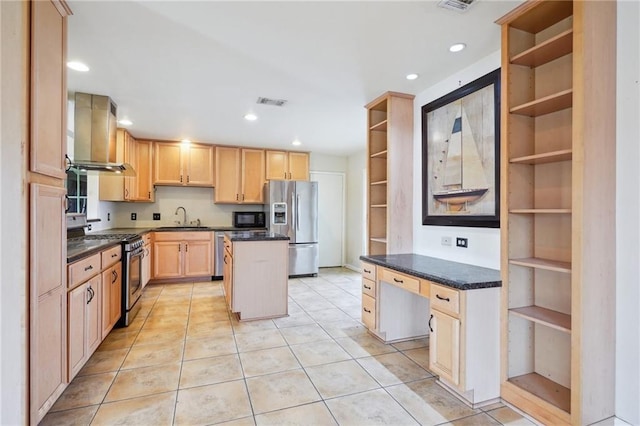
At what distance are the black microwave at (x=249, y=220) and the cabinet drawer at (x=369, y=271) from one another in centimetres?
331

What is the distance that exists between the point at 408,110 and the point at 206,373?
304 centimetres

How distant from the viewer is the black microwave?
5992mm

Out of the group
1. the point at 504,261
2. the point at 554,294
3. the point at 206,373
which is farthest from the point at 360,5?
the point at 206,373

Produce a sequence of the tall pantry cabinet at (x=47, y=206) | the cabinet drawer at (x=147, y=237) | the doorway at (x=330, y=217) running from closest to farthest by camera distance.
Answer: the tall pantry cabinet at (x=47, y=206), the cabinet drawer at (x=147, y=237), the doorway at (x=330, y=217)

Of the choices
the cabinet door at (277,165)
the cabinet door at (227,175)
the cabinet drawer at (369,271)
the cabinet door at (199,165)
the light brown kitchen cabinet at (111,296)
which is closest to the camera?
the light brown kitchen cabinet at (111,296)

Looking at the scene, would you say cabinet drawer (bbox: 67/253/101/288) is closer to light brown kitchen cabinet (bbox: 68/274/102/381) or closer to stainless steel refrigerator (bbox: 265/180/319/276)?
light brown kitchen cabinet (bbox: 68/274/102/381)

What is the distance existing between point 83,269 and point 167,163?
355cm

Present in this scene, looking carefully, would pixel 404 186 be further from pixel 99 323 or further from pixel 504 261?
pixel 99 323

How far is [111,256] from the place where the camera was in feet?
9.84

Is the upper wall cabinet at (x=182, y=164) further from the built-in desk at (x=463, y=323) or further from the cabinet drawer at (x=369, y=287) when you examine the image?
the built-in desk at (x=463, y=323)

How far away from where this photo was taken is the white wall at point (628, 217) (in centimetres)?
166

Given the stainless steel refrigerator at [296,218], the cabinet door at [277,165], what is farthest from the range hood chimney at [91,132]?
the cabinet door at [277,165]

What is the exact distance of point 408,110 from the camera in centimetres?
334

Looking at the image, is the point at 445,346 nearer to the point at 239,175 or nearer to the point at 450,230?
the point at 450,230
